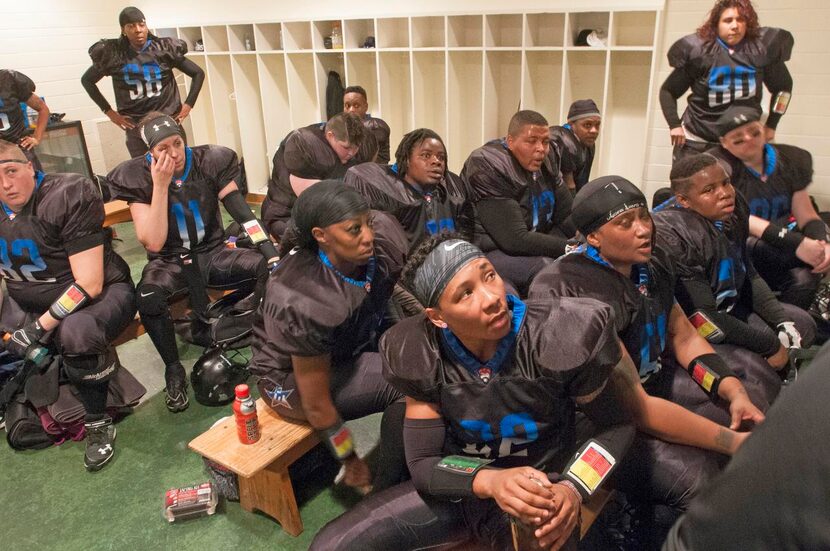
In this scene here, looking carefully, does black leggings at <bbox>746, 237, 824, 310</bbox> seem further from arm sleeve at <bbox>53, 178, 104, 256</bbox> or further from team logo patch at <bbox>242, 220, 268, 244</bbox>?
arm sleeve at <bbox>53, 178, 104, 256</bbox>

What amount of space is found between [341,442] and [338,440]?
1cm

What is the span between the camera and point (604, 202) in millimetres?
1898

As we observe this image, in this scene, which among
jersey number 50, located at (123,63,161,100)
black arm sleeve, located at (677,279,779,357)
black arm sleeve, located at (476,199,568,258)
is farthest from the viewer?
jersey number 50, located at (123,63,161,100)

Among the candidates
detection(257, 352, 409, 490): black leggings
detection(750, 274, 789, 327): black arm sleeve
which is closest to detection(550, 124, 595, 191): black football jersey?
detection(750, 274, 789, 327): black arm sleeve

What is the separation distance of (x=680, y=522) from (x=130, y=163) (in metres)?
2.84

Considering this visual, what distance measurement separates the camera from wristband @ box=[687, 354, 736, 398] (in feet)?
6.25

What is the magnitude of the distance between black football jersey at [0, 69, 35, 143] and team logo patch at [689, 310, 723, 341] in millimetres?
4345

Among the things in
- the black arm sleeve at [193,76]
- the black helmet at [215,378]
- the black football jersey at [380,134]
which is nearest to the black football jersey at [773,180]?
the black football jersey at [380,134]

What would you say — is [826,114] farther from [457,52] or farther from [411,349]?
[411,349]

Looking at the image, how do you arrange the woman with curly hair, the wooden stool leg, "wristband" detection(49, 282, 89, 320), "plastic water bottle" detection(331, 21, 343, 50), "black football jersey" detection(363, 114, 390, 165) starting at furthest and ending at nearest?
"plastic water bottle" detection(331, 21, 343, 50), "black football jersey" detection(363, 114, 390, 165), the woman with curly hair, "wristband" detection(49, 282, 89, 320), the wooden stool leg

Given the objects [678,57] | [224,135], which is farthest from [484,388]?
[224,135]

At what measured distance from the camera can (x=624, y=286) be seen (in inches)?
72.8

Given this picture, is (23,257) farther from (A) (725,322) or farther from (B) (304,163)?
(A) (725,322)

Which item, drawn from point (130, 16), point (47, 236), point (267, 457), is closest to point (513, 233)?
point (267, 457)
